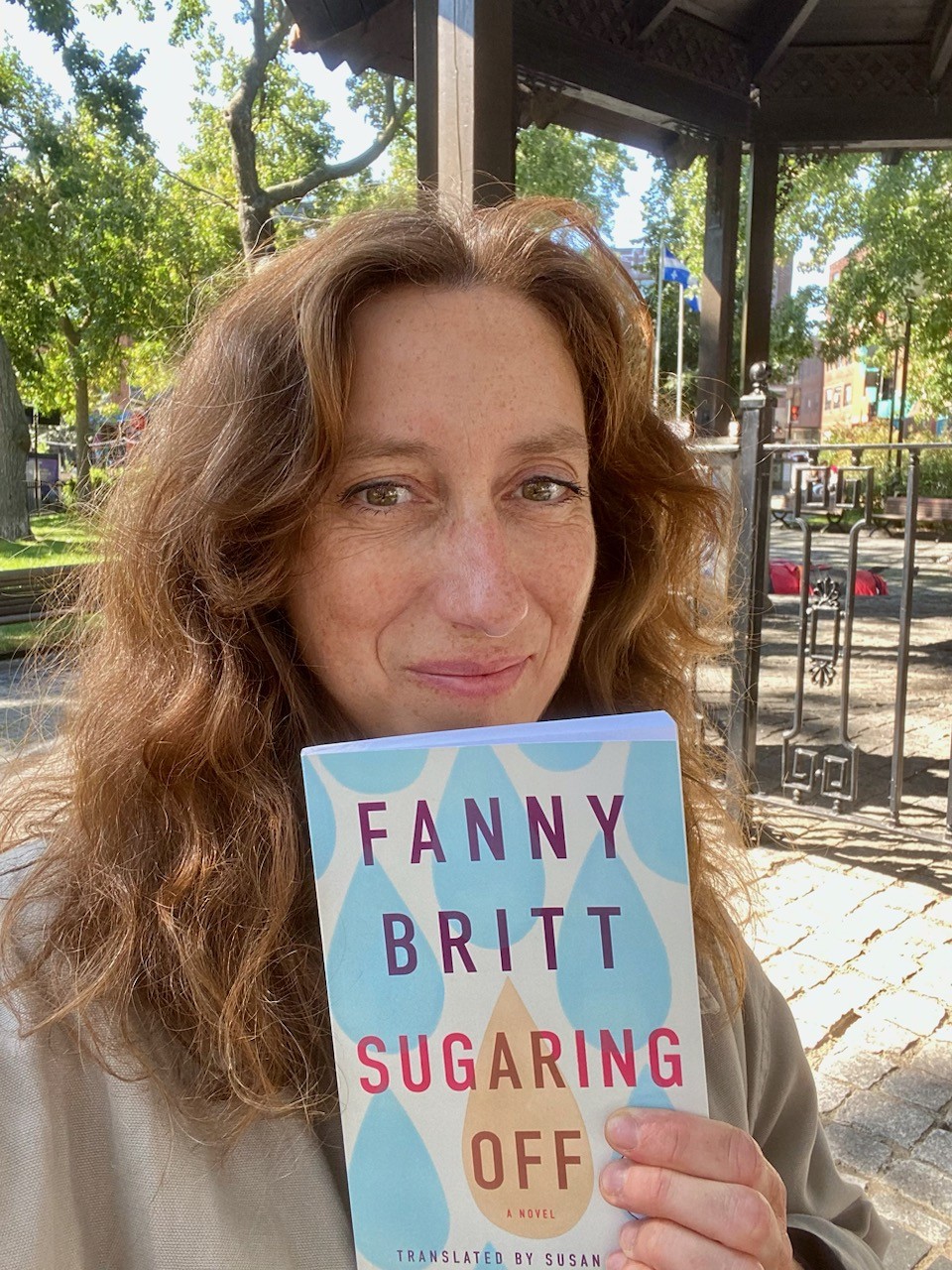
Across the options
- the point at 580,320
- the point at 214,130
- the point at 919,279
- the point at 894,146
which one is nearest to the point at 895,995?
the point at 580,320

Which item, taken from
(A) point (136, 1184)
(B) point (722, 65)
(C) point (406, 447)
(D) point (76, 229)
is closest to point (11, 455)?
(D) point (76, 229)

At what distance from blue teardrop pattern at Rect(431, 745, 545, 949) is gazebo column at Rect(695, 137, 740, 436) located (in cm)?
407

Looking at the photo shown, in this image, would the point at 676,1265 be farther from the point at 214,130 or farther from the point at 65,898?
the point at 214,130

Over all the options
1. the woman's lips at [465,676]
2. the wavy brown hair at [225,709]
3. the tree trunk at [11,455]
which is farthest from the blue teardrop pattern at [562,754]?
the tree trunk at [11,455]

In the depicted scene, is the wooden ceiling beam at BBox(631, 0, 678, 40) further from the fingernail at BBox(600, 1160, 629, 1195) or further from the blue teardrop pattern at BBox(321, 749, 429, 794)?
the fingernail at BBox(600, 1160, 629, 1195)

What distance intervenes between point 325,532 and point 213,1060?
22.2 inches

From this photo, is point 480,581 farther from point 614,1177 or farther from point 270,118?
point 270,118

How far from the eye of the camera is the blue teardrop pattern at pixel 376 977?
0.87 metres

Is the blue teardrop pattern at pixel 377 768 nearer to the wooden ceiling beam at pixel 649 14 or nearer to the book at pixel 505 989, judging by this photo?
the book at pixel 505 989

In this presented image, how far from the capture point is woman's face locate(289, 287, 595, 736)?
3.64 ft

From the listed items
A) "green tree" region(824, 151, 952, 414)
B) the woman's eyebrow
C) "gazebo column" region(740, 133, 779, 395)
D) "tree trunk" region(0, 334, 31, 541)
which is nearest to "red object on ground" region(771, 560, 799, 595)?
"gazebo column" region(740, 133, 779, 395)

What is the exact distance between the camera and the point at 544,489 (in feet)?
4.04

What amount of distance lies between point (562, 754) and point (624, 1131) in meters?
0.32

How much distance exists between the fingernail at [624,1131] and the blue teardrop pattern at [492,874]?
172 millimetres
